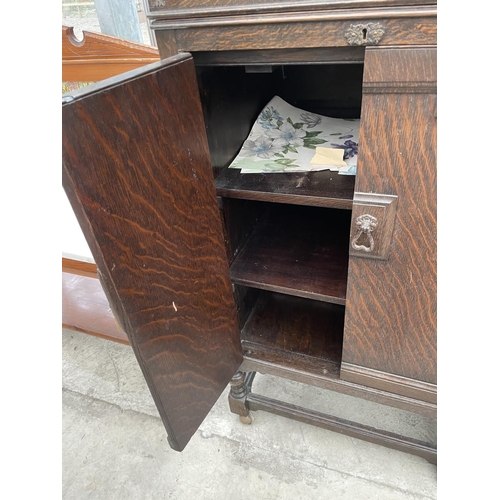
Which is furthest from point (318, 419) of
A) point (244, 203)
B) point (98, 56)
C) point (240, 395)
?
point (98, 56)

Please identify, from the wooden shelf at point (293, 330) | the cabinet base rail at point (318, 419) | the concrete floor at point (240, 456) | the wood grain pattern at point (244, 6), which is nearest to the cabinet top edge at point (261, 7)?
the wood grain pattern at point (244, 6)

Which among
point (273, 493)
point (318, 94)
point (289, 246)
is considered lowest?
point (273, 493)

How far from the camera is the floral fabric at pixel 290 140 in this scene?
2.31 feet

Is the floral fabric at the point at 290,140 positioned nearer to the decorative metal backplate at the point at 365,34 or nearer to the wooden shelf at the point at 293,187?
the wooden shelf at the point at 293,187

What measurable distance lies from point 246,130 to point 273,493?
0.90m

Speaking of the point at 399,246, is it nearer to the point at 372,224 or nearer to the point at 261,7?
the point at 372,224

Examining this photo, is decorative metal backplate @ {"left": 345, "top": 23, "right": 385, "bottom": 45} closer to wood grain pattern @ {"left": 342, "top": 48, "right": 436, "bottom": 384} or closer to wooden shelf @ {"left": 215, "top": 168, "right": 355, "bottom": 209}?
wood grain pattern @ {"left": 342, "top": 48, "right": 436, "bottom": 384}

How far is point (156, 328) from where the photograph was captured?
525mm

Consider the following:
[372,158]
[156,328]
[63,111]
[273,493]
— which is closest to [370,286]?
[372,158]

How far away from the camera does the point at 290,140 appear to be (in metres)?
0.79

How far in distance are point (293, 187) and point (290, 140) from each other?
21cm

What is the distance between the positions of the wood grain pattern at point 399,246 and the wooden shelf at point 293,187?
0.08 m

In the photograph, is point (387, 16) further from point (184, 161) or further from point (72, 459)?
point (72, 459)

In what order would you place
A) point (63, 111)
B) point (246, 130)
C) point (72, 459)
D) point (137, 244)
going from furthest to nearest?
point (72, 459), point (246, 130), point (137, 244), point (63, 111)
